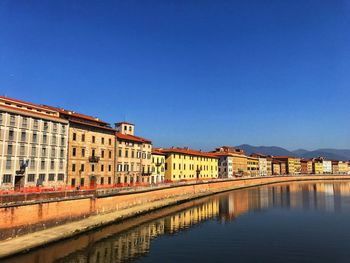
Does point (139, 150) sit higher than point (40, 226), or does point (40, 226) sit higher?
point (139, 150)

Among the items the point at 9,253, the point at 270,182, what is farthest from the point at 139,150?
the point at 270,182

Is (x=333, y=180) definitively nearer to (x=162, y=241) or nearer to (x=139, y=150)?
(x=139, y=150)

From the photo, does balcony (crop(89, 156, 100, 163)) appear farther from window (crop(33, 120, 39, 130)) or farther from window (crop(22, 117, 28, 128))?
window (crop(22, 117, 28, 128))

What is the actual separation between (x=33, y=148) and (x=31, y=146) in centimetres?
56

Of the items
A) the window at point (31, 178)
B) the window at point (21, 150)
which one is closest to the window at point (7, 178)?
the window at point (31, 178)

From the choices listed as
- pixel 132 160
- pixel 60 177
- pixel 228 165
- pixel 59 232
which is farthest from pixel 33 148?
pixel 228 165

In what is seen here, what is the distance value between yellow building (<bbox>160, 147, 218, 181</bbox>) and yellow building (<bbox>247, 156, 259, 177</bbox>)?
52.8 meters

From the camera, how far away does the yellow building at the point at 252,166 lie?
182375 mm

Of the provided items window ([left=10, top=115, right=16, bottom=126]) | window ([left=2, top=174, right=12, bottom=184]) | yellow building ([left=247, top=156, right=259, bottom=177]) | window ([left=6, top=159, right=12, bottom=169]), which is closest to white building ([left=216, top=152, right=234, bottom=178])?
yellow building ([left=247, top=156, right=259, bottom=177])

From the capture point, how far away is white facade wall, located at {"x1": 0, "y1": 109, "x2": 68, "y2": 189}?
162 feet

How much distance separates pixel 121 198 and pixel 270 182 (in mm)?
121452

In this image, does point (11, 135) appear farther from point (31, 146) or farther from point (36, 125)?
point (36, 125)

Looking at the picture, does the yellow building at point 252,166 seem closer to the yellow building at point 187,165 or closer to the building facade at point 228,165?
the building facade at point 228,165

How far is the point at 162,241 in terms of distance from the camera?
4406 centimetres
